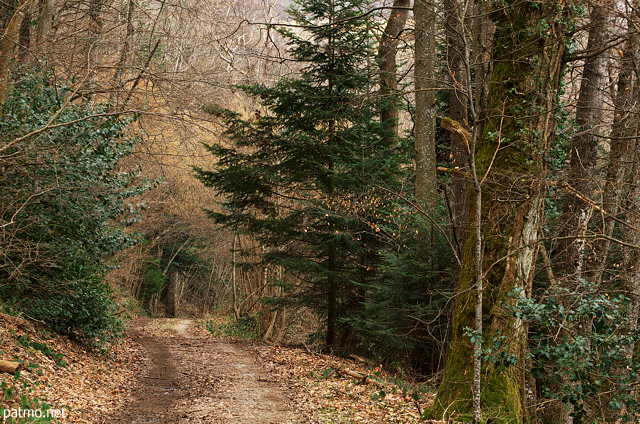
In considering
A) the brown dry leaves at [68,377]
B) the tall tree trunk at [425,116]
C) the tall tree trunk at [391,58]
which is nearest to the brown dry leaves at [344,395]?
the brown dry leaves at [68,377]

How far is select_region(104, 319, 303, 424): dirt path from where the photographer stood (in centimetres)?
623

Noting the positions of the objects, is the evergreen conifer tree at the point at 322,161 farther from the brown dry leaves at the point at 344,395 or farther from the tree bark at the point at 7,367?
the tree bark at the point at 7,367

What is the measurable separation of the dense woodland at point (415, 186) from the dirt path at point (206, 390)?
178 centimetres

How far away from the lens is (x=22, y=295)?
8055mm

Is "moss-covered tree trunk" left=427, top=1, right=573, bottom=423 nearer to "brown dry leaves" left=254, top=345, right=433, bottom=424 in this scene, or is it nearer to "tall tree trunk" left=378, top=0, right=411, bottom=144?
"brown dry leaves" left=254, top=345, right=433, bottom=424

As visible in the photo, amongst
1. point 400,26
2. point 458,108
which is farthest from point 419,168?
point 400,26

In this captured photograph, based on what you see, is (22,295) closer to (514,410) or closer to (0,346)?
(0,346)

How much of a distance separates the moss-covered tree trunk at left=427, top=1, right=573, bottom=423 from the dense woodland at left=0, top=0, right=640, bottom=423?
23mm

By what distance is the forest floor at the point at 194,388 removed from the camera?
5988 millimetres

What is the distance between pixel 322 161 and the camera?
12.0 metres

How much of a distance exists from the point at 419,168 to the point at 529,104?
184 inches

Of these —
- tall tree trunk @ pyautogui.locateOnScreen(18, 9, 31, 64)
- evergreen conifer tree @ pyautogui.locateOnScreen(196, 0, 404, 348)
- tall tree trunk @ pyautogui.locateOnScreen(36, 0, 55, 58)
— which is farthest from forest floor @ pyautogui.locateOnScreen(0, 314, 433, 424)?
tall tree trunk @ pyautogui.locateOnScreen(18, 9, 31, 64)

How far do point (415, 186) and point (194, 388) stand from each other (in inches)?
245

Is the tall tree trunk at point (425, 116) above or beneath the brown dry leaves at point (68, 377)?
above
